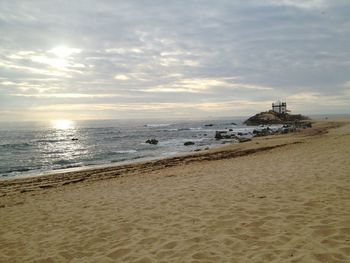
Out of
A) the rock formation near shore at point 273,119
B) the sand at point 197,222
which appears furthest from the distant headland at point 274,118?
the sand at point 197,222

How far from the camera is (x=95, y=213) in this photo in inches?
344

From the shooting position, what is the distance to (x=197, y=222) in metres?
6.85

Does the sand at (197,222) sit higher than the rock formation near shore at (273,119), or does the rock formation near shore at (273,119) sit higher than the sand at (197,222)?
the rock formation near shore at (273,119)

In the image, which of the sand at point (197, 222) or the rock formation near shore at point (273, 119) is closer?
the sand at point (197, 222)

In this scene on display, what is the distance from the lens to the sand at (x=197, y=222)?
5277mm

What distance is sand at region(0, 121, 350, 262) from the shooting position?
5.28m

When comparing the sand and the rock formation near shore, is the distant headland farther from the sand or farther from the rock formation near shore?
the sand

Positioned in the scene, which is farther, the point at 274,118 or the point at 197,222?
the point at 274,118

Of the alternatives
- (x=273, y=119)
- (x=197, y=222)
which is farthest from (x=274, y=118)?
(x=197, y=222)

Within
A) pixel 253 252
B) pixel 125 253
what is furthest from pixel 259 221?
pixel 125 253

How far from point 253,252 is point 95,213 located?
5.10 m

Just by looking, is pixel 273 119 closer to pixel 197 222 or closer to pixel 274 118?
pixel 274 118

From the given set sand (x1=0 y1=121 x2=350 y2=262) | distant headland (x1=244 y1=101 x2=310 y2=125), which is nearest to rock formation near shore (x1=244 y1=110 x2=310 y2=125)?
distant headland (x1=244 y1=101 x2=310 y2=125)

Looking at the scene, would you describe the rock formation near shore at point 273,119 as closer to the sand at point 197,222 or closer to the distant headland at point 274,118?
the distant headland at point 274,118
